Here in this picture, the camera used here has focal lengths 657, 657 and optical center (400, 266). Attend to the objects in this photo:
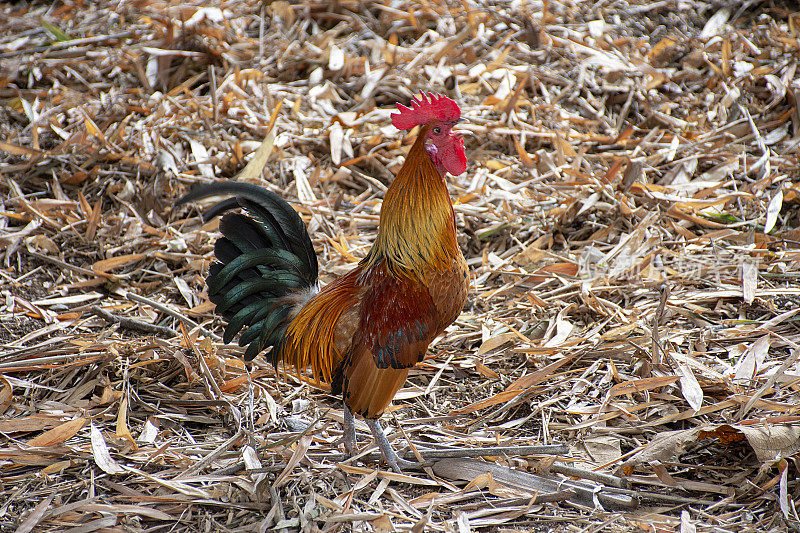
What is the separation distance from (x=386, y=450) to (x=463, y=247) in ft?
5.72

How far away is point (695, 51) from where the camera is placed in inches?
221

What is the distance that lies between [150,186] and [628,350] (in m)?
3.29

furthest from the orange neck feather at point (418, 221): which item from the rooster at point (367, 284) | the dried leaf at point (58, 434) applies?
the dried leaf at point (58, 434)

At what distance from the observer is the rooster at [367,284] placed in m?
2.77

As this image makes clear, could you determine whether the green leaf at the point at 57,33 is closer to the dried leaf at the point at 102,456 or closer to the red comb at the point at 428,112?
the dried leaf at the point at 102,456

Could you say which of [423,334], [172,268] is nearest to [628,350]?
[423,334]

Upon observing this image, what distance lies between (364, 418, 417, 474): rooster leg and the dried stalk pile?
85 mm

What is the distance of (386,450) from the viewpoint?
296cm

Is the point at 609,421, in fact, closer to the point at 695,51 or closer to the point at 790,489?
the point at 790,489

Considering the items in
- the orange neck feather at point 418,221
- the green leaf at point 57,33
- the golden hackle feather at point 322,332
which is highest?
the green leaf at point 57,33

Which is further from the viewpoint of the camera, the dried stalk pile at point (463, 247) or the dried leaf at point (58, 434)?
the dried leaf at point (58, 434)

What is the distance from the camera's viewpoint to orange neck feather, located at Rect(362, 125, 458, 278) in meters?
2.81

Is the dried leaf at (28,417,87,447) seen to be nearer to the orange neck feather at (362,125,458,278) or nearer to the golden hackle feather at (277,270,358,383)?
the golden hackle feather at (277,270,358,383)

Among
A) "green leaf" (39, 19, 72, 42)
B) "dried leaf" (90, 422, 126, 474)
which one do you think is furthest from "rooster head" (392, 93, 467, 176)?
"green leaf" (39, 19, 72, 42)
